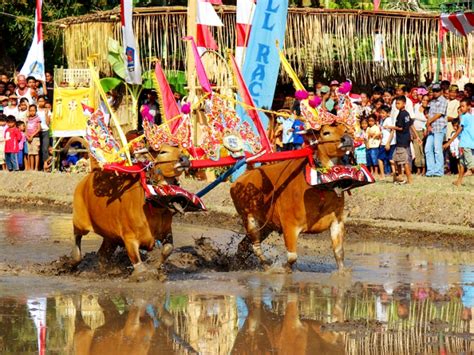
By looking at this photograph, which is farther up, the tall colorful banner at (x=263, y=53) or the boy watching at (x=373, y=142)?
the tall colorful banner at (x=263, y=53)

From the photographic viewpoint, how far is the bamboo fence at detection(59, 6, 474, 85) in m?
22.5

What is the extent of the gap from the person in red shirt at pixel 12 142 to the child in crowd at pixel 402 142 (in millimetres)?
7323

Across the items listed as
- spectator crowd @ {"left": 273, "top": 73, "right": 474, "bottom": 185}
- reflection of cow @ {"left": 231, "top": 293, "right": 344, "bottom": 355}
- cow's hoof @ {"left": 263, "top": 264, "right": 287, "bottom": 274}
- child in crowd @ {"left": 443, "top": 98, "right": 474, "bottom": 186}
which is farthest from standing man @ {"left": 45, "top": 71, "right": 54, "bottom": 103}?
reflection of cow @ {"left": 231, "top": 293, "right": 344, "bottom": 355}

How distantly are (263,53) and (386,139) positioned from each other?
3194 mm

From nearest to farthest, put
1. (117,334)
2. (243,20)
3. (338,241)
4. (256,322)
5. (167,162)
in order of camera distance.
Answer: (117,334), (256,322), (167,162), (338,241), (243,20)

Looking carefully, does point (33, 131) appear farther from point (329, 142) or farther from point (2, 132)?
point (329, 142)

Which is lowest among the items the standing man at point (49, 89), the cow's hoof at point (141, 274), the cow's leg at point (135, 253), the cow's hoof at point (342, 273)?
the cow's hoof at point (342, 273)

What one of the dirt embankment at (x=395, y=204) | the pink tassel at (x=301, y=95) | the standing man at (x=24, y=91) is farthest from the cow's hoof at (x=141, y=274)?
the standing man at (x=24, y=91)

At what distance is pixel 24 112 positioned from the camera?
22.7 m

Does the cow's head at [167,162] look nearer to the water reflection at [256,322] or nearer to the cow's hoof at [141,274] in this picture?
the cow's hoof at [141,274]

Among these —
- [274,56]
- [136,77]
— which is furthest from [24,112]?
[274,56]

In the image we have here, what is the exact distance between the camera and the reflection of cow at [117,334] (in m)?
8.30

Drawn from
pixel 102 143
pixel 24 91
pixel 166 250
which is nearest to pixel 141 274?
pixel 166 250

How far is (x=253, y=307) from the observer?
986 cm
